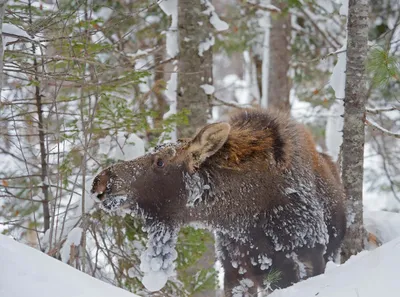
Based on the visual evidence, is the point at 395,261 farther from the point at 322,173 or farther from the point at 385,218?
the point at 385,218

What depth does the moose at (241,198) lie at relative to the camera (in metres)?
4.65

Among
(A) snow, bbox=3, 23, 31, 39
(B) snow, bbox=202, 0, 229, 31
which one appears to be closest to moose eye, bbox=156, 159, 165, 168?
(A) snow, bbox=3, 23, 31, 39

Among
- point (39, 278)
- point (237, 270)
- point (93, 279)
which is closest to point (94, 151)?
point (237, 270)

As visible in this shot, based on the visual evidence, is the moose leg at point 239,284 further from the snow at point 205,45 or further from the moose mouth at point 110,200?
the snow at point 205,45

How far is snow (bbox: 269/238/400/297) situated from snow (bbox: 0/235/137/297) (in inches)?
43.2

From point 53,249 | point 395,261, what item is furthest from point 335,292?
point 53,249

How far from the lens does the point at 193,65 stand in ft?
23.2

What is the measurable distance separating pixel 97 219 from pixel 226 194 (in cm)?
184

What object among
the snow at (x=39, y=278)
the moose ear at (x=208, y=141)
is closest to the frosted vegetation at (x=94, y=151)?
the snow at (x=39, y=278)

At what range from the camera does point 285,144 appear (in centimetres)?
492

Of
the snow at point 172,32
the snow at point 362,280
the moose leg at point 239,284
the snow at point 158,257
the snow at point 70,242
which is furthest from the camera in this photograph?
the snow at point 172,32

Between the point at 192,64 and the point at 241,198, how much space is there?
2728mm

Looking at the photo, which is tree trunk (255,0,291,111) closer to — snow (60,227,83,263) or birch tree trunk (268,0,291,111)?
birch tree trunk (268,0,291,111)

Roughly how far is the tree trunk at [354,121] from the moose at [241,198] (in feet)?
2.31
